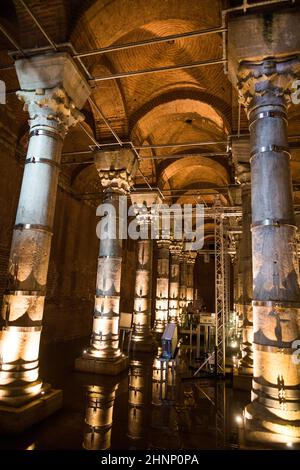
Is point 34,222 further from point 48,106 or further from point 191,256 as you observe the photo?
point 191,256

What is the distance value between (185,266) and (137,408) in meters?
16.7

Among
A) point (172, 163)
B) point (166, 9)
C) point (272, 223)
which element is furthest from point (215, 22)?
point (172, 163)

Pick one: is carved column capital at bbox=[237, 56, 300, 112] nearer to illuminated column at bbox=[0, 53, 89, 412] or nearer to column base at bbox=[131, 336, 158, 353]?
illuminated column at bbox=[0, 53, 89, 412]

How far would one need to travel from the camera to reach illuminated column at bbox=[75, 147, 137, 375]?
7.38 metres

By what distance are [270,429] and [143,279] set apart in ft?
27.5

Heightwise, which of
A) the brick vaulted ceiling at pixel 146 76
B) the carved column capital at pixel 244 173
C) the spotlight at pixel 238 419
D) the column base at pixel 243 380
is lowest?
the spotlight at pixel 238 419

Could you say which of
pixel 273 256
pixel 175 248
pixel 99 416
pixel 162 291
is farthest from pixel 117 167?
pixel 175 248

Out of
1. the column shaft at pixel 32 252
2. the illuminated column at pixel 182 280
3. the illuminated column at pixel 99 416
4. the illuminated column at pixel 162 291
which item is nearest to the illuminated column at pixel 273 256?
the illuminated column at pixel 99 416

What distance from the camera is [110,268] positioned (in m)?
7.82

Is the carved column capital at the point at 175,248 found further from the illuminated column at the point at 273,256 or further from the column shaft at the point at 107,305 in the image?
the illuminated column at the point at 273,256

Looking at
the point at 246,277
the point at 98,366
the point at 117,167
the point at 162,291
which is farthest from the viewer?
the point at 162,291

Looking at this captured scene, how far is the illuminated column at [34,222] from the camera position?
4.37 m

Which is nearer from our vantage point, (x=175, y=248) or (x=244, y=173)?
(x=244, y=173)

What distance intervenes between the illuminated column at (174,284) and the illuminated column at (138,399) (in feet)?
26.7
